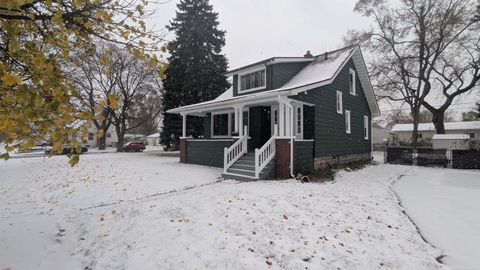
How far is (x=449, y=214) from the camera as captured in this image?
20.0ft

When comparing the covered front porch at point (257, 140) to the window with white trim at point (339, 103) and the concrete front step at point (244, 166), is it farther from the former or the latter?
the window with white trim at point (339, 103)

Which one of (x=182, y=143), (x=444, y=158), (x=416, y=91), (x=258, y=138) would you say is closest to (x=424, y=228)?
(x=258, y=138)

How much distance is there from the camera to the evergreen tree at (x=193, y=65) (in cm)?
2402

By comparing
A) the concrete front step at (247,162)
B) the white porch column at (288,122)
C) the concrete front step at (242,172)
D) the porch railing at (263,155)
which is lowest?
the concrete front step at (242,172)

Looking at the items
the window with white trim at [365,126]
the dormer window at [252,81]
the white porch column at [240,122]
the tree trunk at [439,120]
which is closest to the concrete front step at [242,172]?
the white porch column at [240,122]

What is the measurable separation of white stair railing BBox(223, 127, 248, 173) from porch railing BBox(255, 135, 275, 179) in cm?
159

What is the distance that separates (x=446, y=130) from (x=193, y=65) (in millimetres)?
38653

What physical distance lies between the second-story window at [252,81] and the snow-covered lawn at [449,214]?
831 centimetres

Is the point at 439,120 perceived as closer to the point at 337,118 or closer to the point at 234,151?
the point at 337,118

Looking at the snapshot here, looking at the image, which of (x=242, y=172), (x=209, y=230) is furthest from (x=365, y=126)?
(x=209, y=230)

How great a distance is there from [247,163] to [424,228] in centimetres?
651

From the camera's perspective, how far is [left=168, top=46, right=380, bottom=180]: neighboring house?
10.2 meters

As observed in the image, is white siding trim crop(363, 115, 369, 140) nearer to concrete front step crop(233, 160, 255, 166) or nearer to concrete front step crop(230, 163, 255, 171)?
concrete front step crop(233, 160, 255, 166)

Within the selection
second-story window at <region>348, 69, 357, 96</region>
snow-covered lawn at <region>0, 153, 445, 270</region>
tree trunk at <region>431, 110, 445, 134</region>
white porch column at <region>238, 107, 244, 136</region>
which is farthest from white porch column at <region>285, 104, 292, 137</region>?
tree trunk at <region>431, 110, 445, 134</region>
